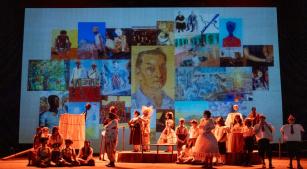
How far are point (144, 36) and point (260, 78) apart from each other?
3948 millimetres

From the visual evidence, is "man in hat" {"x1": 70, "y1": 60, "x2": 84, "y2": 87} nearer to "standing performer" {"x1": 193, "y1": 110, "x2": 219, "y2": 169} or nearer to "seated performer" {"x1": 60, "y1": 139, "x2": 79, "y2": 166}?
"seated performer" {"x1": 60, "y1": 139, "x2": 79, "y2": 166}

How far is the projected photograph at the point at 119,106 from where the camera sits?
40.3 feet

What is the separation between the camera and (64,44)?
1262cm

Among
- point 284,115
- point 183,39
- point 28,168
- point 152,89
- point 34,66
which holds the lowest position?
point 28,168

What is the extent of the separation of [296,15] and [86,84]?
23.4 ft

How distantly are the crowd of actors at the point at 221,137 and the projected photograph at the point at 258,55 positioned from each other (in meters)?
2.60

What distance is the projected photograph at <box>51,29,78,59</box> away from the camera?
1255cm

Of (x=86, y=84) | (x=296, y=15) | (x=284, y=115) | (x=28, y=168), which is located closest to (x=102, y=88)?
(x=86, y=84)

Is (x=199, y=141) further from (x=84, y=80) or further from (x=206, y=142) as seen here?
(x=84, y=80)

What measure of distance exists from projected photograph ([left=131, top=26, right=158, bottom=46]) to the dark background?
0.85m

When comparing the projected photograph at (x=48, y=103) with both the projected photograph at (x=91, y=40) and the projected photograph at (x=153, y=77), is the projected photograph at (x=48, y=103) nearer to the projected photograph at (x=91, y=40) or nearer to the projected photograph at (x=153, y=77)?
the projected photograph at (x=91, y=40)
